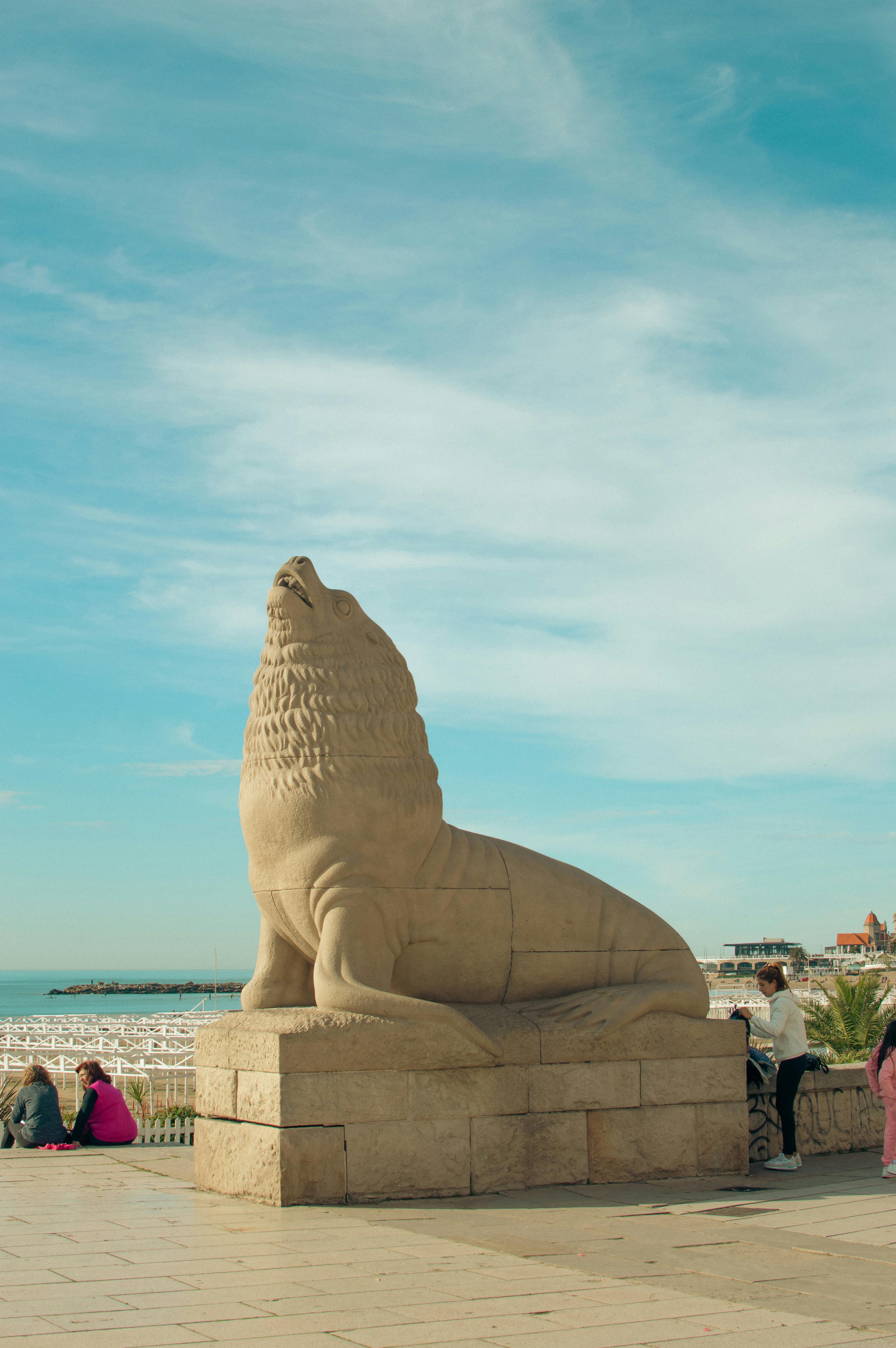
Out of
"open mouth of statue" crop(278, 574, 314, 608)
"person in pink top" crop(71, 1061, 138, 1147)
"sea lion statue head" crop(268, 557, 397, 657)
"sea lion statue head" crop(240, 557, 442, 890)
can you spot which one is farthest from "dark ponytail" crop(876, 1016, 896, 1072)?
"person in pink top" crop(71, 1061, 138, 1147)

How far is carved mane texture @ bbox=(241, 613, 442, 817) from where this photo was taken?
6832mm

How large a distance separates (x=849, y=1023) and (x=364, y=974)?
11.3 meters

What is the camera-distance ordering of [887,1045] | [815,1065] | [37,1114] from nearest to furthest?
[887,1045] → [815,1065] → [37,1114]

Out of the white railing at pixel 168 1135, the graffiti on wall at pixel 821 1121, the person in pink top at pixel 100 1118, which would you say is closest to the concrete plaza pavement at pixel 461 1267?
the graffiti on wall at pixel 821 1121

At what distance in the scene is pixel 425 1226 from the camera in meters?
5.64

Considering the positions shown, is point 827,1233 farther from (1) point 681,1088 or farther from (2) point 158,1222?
(2) point 158,1222

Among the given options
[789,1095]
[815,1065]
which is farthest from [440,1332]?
[815,1065]

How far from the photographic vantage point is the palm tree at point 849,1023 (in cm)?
1573

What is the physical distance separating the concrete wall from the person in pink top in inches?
179

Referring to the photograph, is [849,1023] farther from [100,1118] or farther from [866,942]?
[866,942]

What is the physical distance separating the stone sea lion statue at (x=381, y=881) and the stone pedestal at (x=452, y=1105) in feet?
0.61

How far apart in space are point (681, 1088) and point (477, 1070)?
134 cm

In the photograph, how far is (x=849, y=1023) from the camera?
15.8 m

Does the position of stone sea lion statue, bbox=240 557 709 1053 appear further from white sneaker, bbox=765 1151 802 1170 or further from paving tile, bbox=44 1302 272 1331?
paving tile, bbox=44 1302 272 1331
